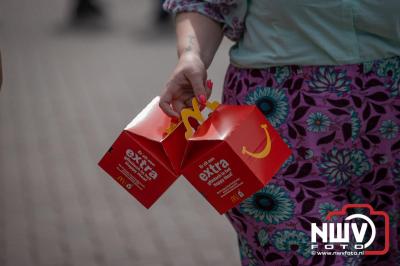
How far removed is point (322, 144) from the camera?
2.15 meters

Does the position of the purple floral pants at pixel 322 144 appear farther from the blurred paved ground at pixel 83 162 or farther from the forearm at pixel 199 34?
the blurred paved ground at pixel 83 162

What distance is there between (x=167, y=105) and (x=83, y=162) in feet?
11.1

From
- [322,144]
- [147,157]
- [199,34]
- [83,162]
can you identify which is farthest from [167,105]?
[83,162]

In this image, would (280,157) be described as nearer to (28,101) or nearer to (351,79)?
(351,79)

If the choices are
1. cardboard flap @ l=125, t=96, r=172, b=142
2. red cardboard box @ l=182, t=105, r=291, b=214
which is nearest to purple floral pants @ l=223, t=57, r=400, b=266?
red cardboard box @ l=182, t=105, r=291, b=214

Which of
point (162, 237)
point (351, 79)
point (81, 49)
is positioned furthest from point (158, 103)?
point (81, 49)

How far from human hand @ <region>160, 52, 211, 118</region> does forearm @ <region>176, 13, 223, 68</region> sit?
0.22 feet

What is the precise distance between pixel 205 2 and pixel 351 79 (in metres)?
0.49

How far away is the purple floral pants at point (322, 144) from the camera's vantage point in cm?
212

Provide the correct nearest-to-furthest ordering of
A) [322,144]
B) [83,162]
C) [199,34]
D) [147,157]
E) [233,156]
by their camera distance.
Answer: [233,156] → [147,157] → [322,144] → [199,34] → [83,162]

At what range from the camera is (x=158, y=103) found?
217cm

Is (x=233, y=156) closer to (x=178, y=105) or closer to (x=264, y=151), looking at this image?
(x=264, y=151)

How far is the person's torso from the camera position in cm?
205

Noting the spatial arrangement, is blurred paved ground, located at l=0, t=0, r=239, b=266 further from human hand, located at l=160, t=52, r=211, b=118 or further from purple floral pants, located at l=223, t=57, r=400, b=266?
human hand, located at l=160, t=52, r=211, b=118
